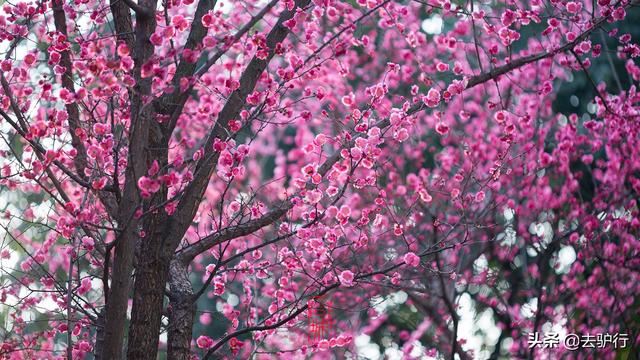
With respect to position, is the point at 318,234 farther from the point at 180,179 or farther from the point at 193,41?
the point at 193,41

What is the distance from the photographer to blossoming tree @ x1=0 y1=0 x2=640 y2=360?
4227mm

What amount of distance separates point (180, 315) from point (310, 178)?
1144 mm

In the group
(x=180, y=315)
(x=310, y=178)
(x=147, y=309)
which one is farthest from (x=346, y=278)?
(x=147, y=309)

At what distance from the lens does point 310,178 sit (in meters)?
4.82

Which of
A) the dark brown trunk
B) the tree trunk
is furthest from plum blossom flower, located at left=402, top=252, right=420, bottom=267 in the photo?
the dark brown trunk

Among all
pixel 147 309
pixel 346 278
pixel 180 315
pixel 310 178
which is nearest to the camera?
pixel 147 309

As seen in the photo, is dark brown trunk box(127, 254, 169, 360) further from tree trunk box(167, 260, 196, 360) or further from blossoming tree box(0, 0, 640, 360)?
tree trunk box(167, 260, 196, 360)

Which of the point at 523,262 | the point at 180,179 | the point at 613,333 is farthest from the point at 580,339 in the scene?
the point at 180,179

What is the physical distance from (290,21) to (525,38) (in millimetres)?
8276

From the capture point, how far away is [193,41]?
4.53 metres

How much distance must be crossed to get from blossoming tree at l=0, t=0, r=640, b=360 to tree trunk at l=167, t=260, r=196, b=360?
0.01 metres

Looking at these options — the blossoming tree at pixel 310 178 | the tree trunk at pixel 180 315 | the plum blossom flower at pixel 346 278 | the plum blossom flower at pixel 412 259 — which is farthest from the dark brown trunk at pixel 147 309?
the plum blossom flower at pixel 412 259

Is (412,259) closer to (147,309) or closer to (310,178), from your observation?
(310,178)

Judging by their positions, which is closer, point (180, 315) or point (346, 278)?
point (346, 278)
